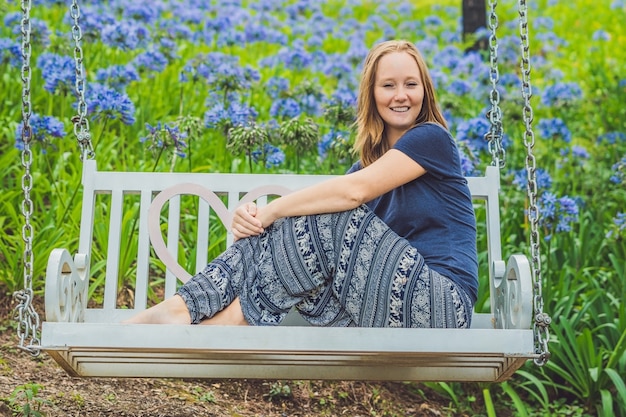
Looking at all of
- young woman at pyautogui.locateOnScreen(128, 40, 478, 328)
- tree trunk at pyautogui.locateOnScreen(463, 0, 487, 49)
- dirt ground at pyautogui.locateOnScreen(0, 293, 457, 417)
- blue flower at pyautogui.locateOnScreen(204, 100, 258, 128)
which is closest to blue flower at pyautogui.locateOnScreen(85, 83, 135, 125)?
blue flower at pyautogui.locateOnScreen(204, 100, 258, 128)

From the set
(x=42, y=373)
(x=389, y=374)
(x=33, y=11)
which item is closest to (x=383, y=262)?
(x=389, y=374)

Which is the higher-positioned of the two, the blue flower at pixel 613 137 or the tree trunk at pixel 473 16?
the tree trunk at pixel 473 16

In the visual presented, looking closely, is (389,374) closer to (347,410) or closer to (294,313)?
(294,313)

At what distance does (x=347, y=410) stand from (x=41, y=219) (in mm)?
1668

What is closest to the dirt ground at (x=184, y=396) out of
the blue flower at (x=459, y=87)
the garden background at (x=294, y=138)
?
the garden background at (x=294, y=138)

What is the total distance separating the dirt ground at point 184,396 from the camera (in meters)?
3.62

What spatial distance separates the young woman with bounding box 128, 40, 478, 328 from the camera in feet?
9.20

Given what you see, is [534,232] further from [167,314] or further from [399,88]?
[167,314]

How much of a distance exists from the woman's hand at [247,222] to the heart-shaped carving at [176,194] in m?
0.56

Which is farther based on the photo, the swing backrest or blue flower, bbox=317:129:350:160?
blue flower, bbox=317:129:350:160

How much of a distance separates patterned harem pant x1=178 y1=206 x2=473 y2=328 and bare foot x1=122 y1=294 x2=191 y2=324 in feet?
0.08

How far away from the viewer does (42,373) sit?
12.6ft

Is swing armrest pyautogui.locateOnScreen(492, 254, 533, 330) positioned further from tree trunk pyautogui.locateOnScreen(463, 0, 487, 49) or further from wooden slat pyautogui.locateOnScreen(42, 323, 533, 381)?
tree trunk pyautogui.locateOnScreen(463, 0, 487, 49)

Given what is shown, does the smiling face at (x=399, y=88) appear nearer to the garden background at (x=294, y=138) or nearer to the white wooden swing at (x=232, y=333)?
the white wooden swing at (x=232, y=333)
